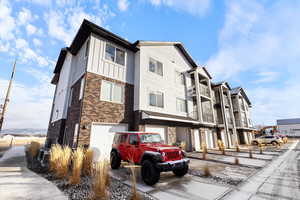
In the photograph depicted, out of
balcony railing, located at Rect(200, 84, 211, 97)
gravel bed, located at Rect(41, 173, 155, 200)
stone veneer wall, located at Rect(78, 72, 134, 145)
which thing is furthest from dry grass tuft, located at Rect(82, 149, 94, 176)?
balcony railing, located at Rect(200, 84, 211, 97)

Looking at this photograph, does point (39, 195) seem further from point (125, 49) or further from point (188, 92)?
point (188, 92)

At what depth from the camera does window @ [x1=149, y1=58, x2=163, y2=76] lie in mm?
14128

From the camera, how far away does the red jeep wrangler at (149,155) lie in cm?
551

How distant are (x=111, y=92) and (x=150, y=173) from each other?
7.39m

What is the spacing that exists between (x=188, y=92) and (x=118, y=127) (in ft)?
34.3

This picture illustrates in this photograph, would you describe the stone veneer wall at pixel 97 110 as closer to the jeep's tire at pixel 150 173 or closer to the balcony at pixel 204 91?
the jeep's tire at pixel 150 173

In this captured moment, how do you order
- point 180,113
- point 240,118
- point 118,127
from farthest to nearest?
point 240,118
point 180,113
point 118,127

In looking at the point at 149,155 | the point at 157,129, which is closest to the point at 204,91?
the point at 157,129

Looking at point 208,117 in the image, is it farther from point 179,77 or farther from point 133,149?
point 133,149

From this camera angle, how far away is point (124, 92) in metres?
12.0

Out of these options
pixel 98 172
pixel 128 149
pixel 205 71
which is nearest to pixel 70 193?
pixel 98 172

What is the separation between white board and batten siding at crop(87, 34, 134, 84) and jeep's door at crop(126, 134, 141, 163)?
6.04 m

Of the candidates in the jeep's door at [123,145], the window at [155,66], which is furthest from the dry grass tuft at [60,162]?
the window at [155,66]

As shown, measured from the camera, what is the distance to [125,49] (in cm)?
1286
